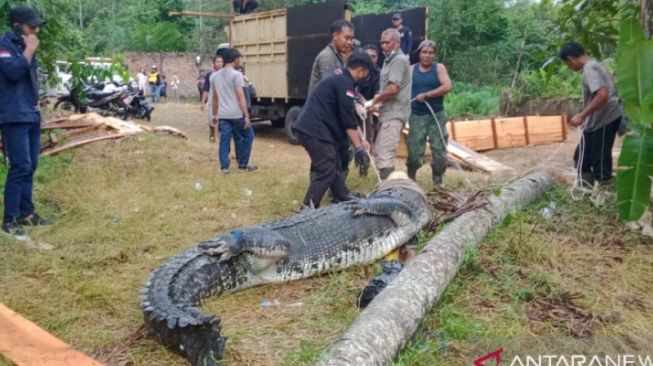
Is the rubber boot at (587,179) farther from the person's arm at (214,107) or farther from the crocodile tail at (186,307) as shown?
the person's arm at (214,107)

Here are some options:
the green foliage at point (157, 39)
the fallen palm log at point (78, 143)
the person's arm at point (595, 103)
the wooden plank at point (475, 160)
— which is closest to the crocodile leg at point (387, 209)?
the person's arm at point (595, 103)

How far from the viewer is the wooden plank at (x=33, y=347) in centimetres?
239

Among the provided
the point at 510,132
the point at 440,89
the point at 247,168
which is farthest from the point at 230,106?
the point at 510,132

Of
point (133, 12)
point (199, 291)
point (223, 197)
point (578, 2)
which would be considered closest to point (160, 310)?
point (199, 291)

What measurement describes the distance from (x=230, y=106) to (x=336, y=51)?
69.6 inches

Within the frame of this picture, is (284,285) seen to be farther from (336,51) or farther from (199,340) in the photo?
(336,51)

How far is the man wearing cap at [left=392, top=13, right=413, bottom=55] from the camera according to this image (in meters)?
8.25

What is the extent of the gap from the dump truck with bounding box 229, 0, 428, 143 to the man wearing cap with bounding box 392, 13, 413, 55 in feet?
1.23

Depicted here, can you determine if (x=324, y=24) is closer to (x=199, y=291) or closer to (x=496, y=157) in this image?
(x=496, y=157)

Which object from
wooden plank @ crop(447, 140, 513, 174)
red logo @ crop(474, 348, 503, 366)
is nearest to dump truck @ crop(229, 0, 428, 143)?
wooden plank @ crop(447, 140, 513, 174)

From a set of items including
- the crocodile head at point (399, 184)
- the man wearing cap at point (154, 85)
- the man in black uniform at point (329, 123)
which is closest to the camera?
the crocodile head at point (399, 184)

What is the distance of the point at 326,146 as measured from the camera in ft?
16.1

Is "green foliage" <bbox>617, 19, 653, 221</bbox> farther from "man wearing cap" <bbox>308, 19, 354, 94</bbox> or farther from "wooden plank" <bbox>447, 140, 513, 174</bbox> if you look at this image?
"wooden plank" <bbox>447, 140, 513, 174</bbox>

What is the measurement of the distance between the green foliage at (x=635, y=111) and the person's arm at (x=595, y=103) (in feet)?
5.08
